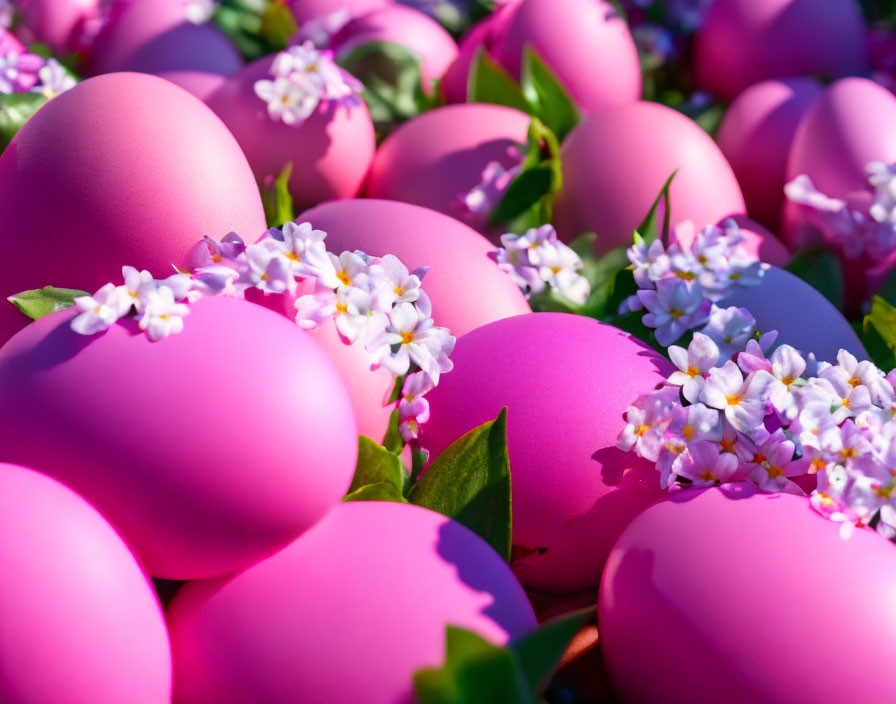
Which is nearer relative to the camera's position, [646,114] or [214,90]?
[646,114]

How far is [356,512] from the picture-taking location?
748 mm

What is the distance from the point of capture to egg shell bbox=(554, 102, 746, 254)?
1.28 meters

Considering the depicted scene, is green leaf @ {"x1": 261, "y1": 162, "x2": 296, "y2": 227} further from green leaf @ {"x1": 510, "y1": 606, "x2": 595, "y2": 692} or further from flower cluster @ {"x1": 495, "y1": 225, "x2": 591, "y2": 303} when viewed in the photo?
green leaf @ {"x1": 510, "y1": 606, "x2": 595, "y2": 692}

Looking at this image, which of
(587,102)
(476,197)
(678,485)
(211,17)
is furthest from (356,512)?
(211,17)

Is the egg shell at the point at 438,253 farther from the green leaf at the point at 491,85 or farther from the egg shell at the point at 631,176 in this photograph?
the green leaf at the point at 491,85

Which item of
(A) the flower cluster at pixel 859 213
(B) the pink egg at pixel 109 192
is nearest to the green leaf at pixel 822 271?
(A) the flower cluster at pixel 859 213

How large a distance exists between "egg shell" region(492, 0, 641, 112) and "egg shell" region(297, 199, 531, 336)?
558mm

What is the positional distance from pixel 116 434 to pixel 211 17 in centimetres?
130

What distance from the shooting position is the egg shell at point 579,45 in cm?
153

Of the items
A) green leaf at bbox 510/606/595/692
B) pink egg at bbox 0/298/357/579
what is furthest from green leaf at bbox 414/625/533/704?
pink egg at bbox 0/298/357/579

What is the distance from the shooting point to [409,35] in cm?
165

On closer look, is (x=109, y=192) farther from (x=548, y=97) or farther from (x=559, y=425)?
(x=548, y=97)

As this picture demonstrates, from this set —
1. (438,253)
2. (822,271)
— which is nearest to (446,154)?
(438,253)

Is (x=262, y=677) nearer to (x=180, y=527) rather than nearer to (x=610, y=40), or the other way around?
(x=180, y=527)
